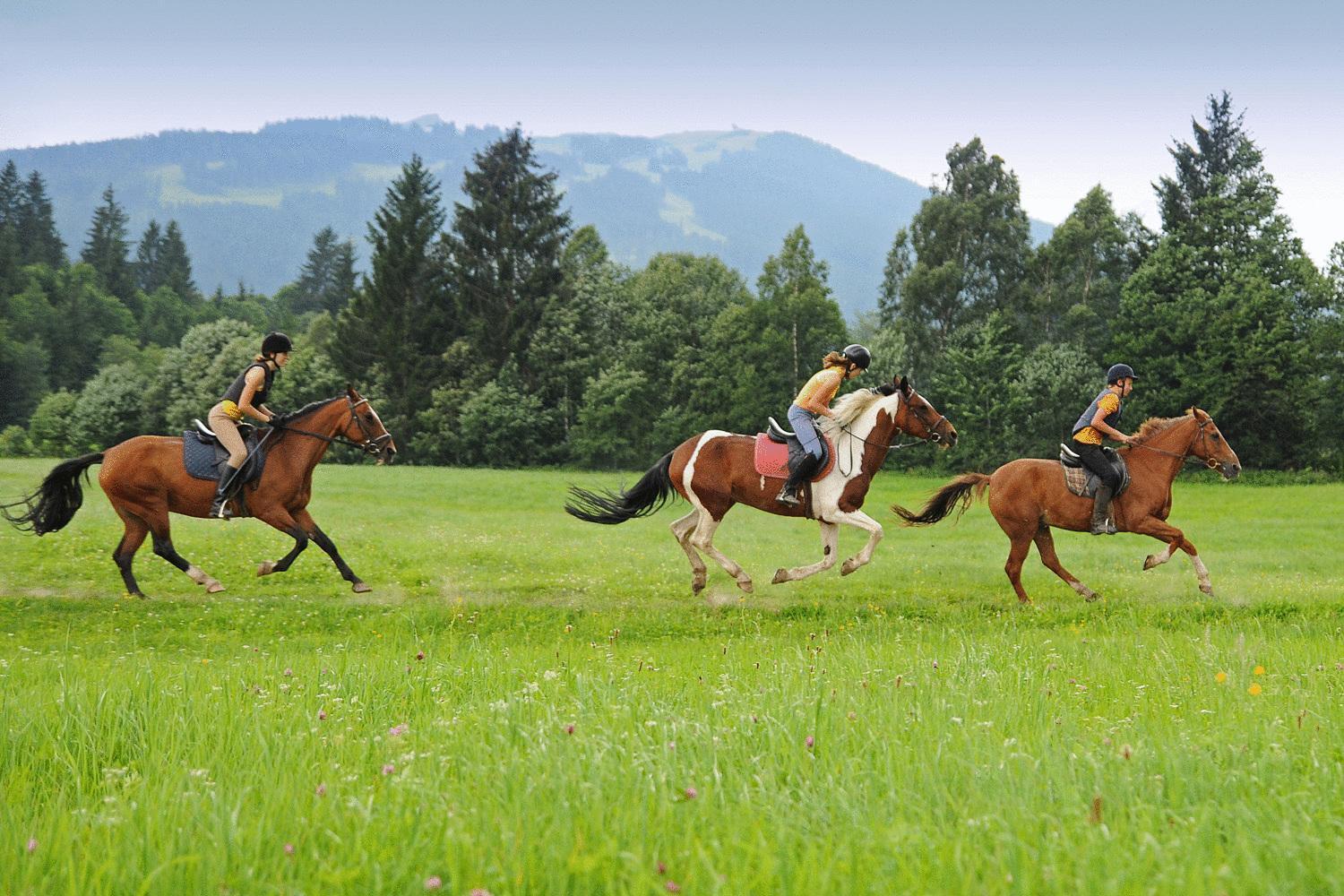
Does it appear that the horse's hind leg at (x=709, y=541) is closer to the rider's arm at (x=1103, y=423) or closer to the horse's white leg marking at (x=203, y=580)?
the rider's arm at (x=1103, y=423)

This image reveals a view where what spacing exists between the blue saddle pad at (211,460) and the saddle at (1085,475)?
11.2 meters

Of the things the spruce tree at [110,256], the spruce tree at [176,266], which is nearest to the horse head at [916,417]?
the spruce tree at [110,256]

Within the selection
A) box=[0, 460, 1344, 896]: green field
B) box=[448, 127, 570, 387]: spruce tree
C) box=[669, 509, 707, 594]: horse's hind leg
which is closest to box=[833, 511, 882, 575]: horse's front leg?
box=[0, 460, 1344, 896]: green field

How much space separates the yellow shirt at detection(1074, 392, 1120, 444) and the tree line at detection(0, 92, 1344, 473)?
3335 cm

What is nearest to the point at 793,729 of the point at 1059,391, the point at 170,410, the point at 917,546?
the point at 917,546

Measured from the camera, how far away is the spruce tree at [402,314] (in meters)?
60.4

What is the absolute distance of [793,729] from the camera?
473 cm

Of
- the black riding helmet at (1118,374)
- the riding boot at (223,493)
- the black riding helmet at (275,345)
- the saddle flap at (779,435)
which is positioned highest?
the black riding helmet at (1118,374)

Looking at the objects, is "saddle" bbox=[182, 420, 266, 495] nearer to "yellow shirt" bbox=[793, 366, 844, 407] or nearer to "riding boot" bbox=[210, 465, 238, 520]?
"riding boot" bbox=[210, 465, 238, 520]

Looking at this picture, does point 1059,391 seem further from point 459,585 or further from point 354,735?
point 354,735

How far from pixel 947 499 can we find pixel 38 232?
4714 inches

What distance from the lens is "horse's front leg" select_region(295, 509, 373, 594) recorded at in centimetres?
1351

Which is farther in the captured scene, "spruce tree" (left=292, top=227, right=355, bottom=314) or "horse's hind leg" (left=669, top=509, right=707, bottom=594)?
"spruce tree" (left=292, top=227, right=355, bottom=314)

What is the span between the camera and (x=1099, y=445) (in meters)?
14.0
